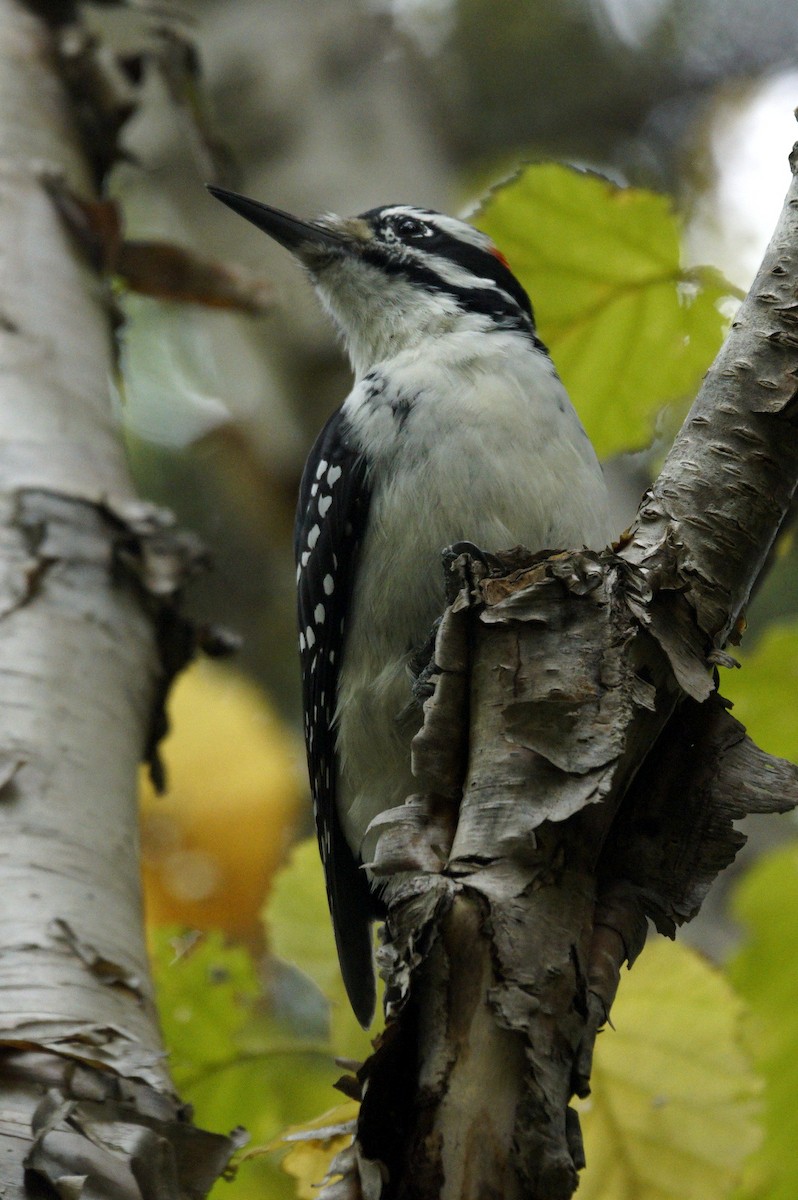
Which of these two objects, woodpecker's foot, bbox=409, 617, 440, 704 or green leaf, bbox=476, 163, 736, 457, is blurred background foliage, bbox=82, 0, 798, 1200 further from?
woodpecker's foot, bbox=409, 617, 440, 704

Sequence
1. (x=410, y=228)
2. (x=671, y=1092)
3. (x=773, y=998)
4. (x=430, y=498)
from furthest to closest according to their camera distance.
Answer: (x=410, y=228), (x=773, y=998), (x=430, y=498), (x=671, y=1092)

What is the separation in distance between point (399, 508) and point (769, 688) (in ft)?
3.56

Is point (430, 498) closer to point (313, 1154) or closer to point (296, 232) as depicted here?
point (296, 232)

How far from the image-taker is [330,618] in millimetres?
3531

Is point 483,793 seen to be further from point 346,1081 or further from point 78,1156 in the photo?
point 78,1156

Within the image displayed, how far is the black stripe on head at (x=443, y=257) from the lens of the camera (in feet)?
13.2

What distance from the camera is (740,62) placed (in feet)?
31.1

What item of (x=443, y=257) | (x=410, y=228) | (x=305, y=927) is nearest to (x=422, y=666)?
(x=305, y=927)

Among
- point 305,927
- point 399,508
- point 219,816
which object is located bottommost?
point 219,816

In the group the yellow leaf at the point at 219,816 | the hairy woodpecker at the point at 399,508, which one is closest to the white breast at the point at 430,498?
the hairy woodpecker at the point at 399,508

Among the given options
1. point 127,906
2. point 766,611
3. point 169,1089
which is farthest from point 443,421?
point 766,611

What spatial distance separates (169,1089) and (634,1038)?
1204 mm

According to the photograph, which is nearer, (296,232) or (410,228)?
(296,232)

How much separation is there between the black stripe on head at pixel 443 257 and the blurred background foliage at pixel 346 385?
0.33m
